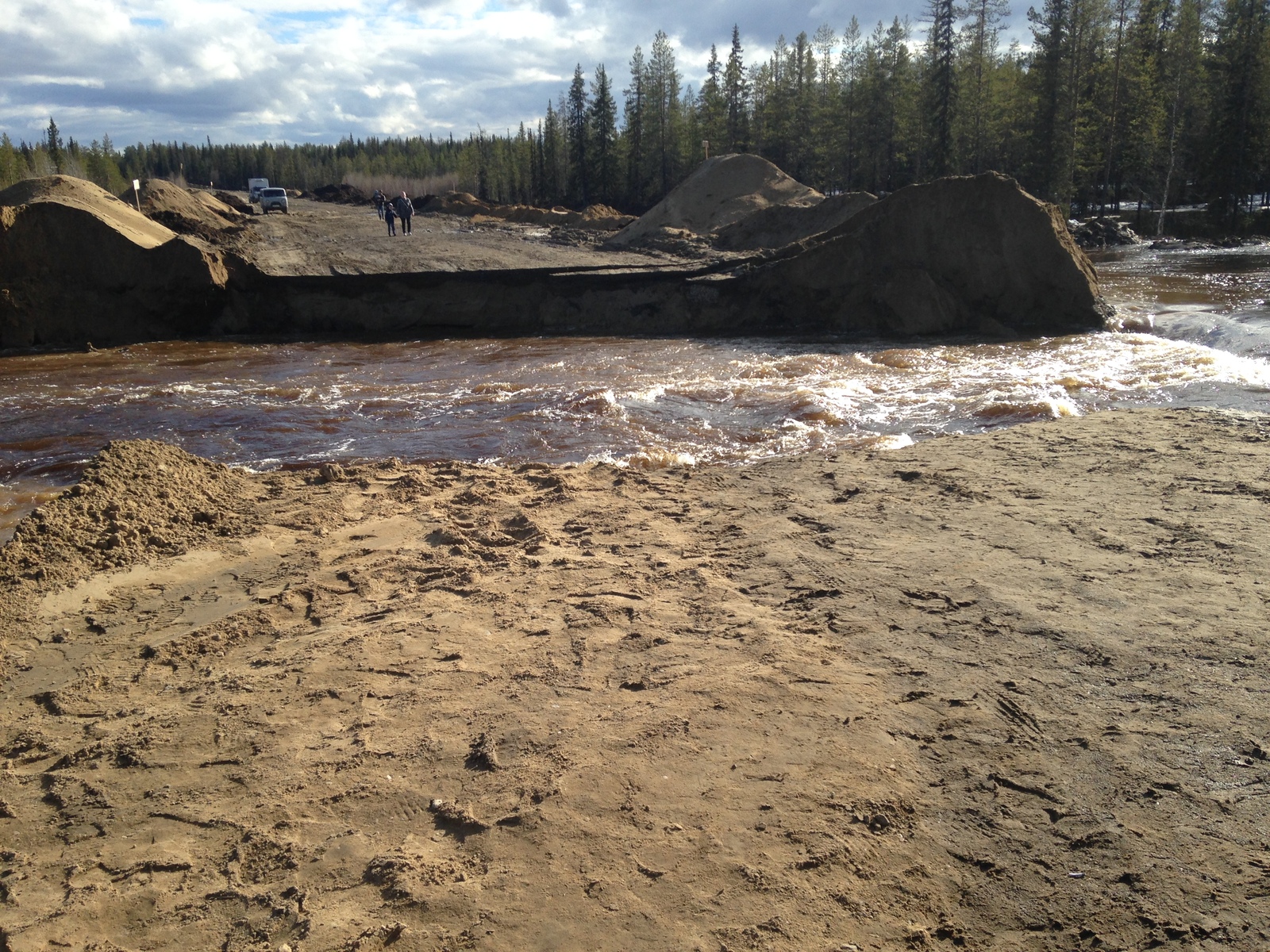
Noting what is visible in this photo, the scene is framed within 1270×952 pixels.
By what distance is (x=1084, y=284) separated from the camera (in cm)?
1611

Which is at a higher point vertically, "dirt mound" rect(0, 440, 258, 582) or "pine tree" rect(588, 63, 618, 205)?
"pine tree" rect(588, 63, 618, 205)

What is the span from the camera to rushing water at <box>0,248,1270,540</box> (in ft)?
31.8

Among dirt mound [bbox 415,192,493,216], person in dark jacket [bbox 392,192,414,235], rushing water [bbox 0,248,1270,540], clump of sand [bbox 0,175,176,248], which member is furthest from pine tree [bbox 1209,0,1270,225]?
clump of sand [bbox 0,175,176,248]

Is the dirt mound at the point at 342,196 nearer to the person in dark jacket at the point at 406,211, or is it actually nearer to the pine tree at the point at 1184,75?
the person in dark jacket at the point at 406,211

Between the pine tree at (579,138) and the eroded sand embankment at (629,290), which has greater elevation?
the pine tree at (579,138)

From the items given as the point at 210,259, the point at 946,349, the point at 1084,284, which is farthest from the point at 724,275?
the point at 210,259

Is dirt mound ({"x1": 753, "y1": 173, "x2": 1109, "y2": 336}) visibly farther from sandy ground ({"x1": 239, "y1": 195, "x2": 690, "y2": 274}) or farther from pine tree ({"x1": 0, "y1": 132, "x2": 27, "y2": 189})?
pine tree ({"x1": 0, "y1": 132, "x2": 27, "y2": 189})

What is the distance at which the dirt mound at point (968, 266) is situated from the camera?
16.2m

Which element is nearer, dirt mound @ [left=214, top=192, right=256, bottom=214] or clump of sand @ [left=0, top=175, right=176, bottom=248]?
clump of sand @ [left=0, top=175, right=176, bottom=248]

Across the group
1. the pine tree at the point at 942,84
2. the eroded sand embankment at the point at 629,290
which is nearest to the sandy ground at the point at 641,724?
the eroded sand embankment at the point at 629,290

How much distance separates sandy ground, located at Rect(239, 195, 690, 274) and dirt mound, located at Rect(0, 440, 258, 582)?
43.1ft

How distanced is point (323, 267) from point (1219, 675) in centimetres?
1936

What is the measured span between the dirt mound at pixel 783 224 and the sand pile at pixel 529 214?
9990mm

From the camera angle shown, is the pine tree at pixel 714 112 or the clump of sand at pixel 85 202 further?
the pine tree at pixel 714 112
